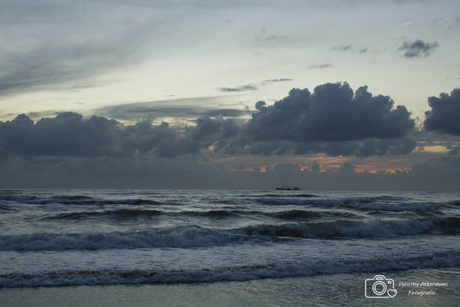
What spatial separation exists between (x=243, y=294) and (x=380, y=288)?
11.4 feet

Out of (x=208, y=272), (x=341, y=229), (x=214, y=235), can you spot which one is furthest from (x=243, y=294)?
(x=341, y=229)

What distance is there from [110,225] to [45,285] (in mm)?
10726

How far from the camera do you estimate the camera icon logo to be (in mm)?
6976

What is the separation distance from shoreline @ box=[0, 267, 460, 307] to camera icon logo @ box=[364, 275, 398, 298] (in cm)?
11

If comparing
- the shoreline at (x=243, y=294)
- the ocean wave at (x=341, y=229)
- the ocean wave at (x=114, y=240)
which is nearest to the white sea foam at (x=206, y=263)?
the shoreline at (x=243, y=294)

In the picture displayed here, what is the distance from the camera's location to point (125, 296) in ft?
21.9

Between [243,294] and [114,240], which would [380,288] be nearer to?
[243,294]

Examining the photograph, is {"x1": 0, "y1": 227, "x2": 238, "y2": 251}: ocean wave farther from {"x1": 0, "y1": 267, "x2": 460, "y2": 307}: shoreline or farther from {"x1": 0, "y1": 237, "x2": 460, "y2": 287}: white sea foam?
{"x1": 0, "y1": 267, "x2": 460, "y2": 307}: shoreline

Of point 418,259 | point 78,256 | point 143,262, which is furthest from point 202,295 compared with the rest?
point 418,259

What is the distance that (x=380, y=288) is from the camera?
292 inches

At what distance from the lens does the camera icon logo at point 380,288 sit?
6.98 m

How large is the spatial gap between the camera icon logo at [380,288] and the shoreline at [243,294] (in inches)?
4.4

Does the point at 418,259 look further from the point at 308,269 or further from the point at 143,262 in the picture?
the point at 143,262

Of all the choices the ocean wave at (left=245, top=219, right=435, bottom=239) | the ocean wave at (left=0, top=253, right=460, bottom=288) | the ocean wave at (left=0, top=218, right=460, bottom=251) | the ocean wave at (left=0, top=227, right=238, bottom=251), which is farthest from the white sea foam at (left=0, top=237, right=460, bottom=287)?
the ocean wave at (left=245, top=219, right=435, bottom=239)
